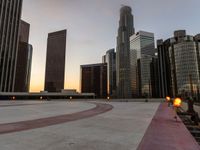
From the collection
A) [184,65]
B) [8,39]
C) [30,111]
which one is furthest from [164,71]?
[30,111]

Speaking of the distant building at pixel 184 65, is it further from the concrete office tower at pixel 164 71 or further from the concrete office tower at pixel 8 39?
the concrete office tower at pixel 8 39

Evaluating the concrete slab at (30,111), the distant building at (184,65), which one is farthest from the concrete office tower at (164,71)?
the concrete slab at (30,111)

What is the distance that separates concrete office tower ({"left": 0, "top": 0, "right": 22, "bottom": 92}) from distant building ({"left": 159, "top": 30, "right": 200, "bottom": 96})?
127 meters

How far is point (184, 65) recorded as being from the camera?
433 ft

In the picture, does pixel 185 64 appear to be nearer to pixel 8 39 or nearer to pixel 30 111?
pixel 30 111

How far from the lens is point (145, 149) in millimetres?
5301

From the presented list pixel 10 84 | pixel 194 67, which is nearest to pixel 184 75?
pixel 194 67

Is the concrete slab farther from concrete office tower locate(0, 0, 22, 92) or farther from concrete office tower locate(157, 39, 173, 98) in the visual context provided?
concrete office tower locate(157, 39, 173, 98)

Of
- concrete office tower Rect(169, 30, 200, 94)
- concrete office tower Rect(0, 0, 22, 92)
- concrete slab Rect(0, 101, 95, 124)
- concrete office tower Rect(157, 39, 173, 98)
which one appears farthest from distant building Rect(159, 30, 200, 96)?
concrete office tower Rect(0, 0, 22, 92)

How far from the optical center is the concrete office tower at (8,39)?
121125mm

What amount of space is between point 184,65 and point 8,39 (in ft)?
456

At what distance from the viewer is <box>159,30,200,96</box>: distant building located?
129250mm

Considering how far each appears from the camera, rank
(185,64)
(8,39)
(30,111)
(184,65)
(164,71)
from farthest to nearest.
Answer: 1. (164,71)
2. (184,65)
3. (185,64)
4. (8,39)
5. (30,111)

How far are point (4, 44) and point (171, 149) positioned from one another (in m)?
142
